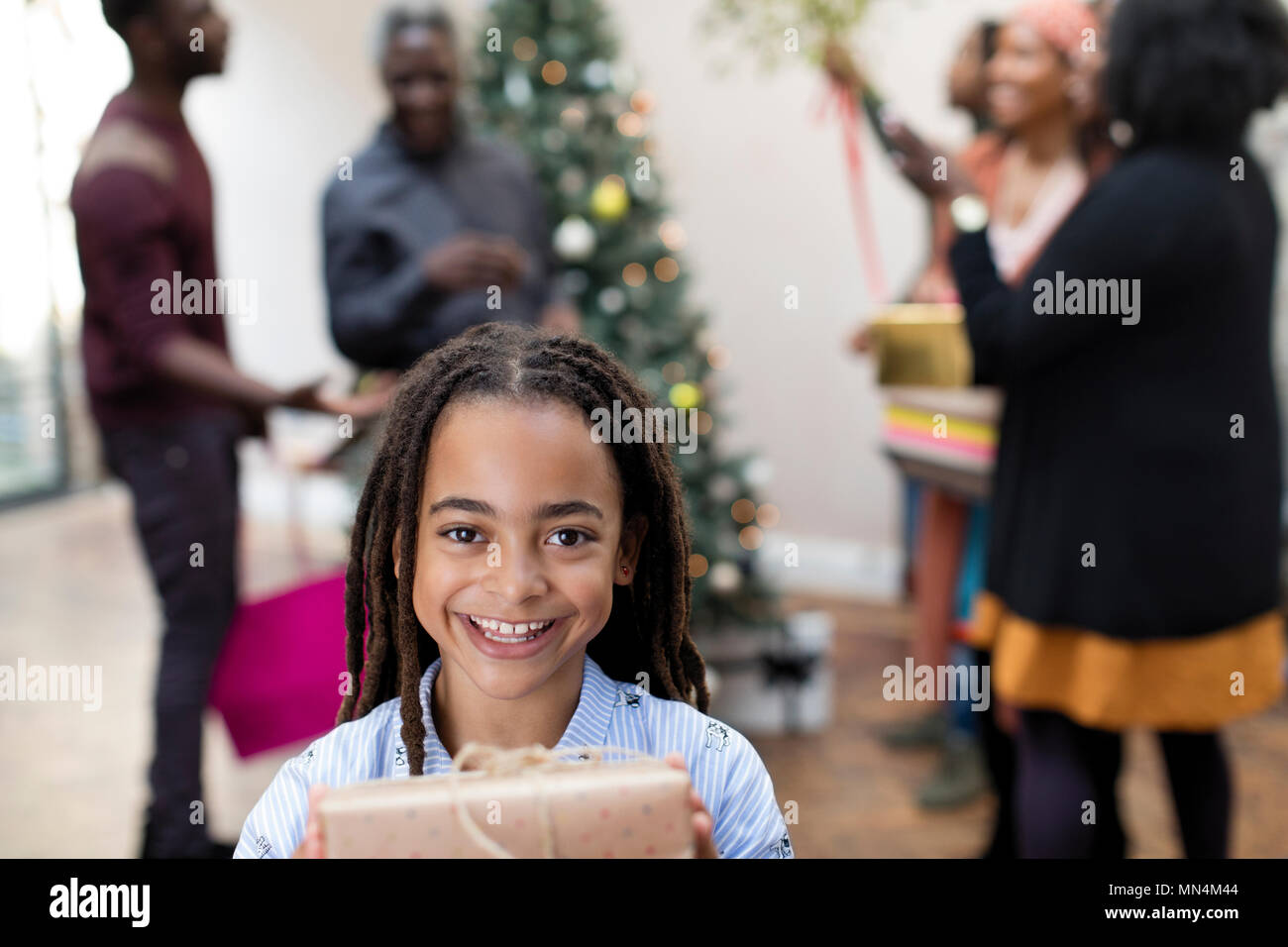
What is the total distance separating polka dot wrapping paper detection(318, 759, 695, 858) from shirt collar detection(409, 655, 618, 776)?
0.60 ft

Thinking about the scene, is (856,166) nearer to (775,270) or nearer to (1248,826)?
(1248,826)

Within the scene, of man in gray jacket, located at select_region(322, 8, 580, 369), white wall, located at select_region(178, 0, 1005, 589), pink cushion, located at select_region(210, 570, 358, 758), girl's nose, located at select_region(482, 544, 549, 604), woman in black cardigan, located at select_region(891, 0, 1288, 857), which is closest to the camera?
girl's nose, located at select_region(482, 544, 549, 604)

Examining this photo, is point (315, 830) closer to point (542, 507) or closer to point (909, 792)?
point (542, 507)

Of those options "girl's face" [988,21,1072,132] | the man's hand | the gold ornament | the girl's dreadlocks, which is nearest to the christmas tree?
the gold ornament

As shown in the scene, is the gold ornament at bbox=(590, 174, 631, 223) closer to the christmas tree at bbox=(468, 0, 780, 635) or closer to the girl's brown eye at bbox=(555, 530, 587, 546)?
the christmas tree at bbox=(468, 0, 780, 635)

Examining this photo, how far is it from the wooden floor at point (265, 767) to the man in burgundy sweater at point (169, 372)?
483 mm

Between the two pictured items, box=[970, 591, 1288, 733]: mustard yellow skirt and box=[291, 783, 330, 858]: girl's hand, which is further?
box=[970, 591, 1288, 733]: mustard yellow skirt

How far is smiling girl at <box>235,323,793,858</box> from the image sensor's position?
71 cm

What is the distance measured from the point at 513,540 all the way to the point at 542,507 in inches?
1.1

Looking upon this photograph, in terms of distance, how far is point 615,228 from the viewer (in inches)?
Answer: 110

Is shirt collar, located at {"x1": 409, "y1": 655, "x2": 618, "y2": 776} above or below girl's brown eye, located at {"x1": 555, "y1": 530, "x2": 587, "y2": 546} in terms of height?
below

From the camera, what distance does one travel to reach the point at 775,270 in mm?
4090

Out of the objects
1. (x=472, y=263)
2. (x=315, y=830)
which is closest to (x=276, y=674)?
(x=472, y=263)

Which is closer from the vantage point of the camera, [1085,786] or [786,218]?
[1085,786]
